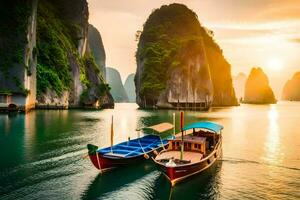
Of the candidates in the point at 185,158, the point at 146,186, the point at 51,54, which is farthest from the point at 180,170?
the point at 51,54

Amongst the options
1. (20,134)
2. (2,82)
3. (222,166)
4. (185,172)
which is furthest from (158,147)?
(2,82)

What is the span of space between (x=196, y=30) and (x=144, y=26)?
26444 millimetres

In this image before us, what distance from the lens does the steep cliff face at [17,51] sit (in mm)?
69562

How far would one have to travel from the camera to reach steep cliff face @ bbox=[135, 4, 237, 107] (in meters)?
121

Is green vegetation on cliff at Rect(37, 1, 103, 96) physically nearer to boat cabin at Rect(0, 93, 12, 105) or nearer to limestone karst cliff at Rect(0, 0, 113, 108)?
limestone karst cliff at Rect(0, 0, 113, 108)

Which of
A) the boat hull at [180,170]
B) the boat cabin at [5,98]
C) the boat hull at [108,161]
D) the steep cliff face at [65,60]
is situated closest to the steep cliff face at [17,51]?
the boat cabin at [5,98]

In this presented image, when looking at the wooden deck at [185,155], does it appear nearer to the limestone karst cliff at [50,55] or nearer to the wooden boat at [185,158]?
the wooden boat at [185,158]

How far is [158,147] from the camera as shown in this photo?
28.3 metres

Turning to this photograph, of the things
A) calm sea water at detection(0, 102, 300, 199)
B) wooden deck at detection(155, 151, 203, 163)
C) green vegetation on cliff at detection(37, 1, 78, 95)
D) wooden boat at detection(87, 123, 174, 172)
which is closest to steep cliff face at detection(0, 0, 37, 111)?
green vegetation on cliff at detection(37, 1, 78, 95)

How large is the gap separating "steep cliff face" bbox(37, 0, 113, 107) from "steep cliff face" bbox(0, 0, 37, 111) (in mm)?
13145

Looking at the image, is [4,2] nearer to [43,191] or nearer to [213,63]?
[43,191]

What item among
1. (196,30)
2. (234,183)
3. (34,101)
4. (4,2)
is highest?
(196,30)

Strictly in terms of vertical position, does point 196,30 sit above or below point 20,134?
above

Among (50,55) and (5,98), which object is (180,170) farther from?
(50,55)
